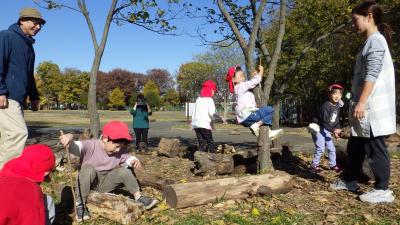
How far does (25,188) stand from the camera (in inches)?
116

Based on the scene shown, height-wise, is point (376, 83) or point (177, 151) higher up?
point (376, 83)

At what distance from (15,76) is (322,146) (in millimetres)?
4812

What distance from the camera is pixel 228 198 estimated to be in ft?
15.7

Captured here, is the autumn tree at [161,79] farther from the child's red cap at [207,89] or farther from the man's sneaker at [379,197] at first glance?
the man's sneaker at [379,197]

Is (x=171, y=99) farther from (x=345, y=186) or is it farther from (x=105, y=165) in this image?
(x=105, y=165)

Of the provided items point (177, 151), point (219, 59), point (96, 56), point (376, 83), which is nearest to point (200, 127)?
point (177, 151)

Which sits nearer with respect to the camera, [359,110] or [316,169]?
[359,110]

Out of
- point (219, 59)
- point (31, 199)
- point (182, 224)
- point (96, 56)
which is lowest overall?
point (182, 224)

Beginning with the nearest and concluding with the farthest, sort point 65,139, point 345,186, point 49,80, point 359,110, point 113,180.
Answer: point 65,139, point 359,110, point 113,180, point 345,186, point 49,80

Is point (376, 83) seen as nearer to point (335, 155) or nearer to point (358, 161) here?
point (358, 161)

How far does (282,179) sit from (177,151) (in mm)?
3878

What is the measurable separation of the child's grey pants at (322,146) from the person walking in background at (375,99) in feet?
7.36

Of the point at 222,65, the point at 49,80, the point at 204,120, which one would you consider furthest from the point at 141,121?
the point at 49,80

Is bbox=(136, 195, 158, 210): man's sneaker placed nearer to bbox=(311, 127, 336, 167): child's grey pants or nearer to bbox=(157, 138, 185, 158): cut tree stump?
bbox=(311, 127, 336, 167): child's grey pants
